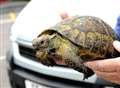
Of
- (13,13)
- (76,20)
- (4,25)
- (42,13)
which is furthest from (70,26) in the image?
(13,13)

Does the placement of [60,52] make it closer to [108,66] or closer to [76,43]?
[76,43]

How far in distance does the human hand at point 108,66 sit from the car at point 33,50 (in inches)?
55.9

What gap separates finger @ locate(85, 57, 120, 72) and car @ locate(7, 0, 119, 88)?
1467mm

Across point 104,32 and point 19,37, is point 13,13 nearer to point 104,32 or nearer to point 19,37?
point 19,37

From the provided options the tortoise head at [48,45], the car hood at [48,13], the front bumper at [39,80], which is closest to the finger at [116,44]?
the tortoise head at [48,45]

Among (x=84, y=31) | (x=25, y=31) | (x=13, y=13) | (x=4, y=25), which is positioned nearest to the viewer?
(x=84, y=31)

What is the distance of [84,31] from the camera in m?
2.13

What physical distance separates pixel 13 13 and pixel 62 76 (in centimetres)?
1098

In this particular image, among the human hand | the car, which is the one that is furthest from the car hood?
the human hand

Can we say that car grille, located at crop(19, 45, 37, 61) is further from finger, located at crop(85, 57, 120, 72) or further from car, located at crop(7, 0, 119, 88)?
finger, located at crop(85, 57, 120, 72)

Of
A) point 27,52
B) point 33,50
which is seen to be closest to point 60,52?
point 33,50

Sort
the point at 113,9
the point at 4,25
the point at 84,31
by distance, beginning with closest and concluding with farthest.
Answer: the point at 84,31 < the point at 113,9 < the point at 4,25

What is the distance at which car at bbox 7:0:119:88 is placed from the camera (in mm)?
3912

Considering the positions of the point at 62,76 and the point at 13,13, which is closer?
the point at 62,76
